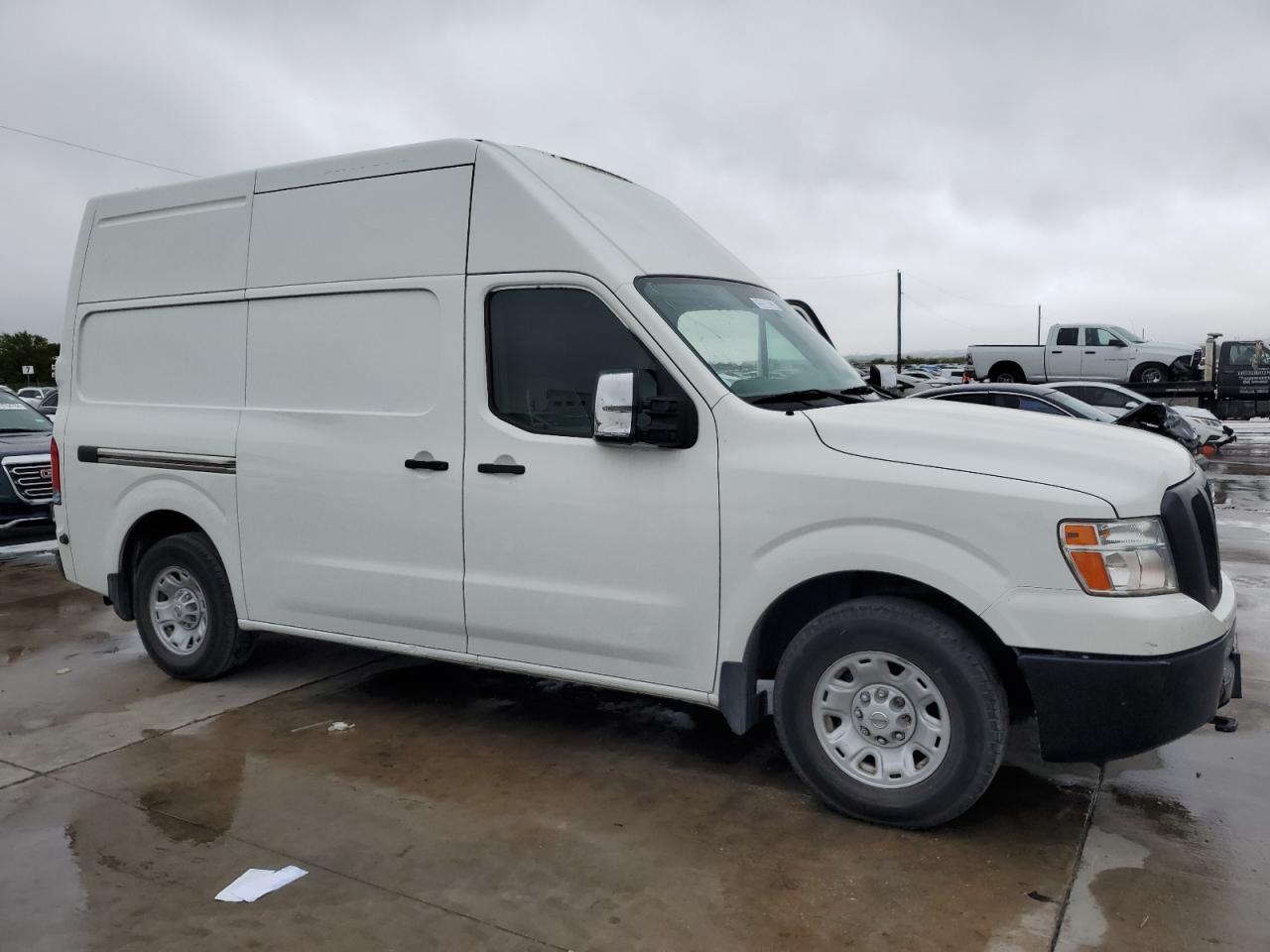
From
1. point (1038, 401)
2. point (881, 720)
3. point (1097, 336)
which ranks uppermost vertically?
point (1097, 336)

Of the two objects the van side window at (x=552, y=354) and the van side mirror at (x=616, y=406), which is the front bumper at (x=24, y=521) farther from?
the van side mirror at (x=616, y=406)

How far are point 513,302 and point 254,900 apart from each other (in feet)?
8.05

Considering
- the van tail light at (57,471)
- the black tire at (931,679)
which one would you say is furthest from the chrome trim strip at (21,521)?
the black tire at (931,679)

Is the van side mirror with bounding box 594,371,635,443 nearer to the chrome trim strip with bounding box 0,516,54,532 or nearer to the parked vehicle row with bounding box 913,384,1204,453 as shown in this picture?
the chrome trim strip with bounding box 0,516,54,532

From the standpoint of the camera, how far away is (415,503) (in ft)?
15.3

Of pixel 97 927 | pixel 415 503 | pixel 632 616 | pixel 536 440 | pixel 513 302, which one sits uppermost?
pixel 513 302

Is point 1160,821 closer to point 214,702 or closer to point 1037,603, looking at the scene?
point 1037,603

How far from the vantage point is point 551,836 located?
3824 millimetres

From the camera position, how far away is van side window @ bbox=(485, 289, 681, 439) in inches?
168

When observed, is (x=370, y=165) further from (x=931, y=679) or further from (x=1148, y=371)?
(x=1148, y=371)

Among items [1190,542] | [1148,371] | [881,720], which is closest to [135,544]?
[881,720]

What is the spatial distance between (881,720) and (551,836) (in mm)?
1243

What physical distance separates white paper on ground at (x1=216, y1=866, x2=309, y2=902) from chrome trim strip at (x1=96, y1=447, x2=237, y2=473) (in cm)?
227

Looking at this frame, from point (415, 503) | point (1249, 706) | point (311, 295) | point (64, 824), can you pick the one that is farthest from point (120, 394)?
point (1249, 706)
